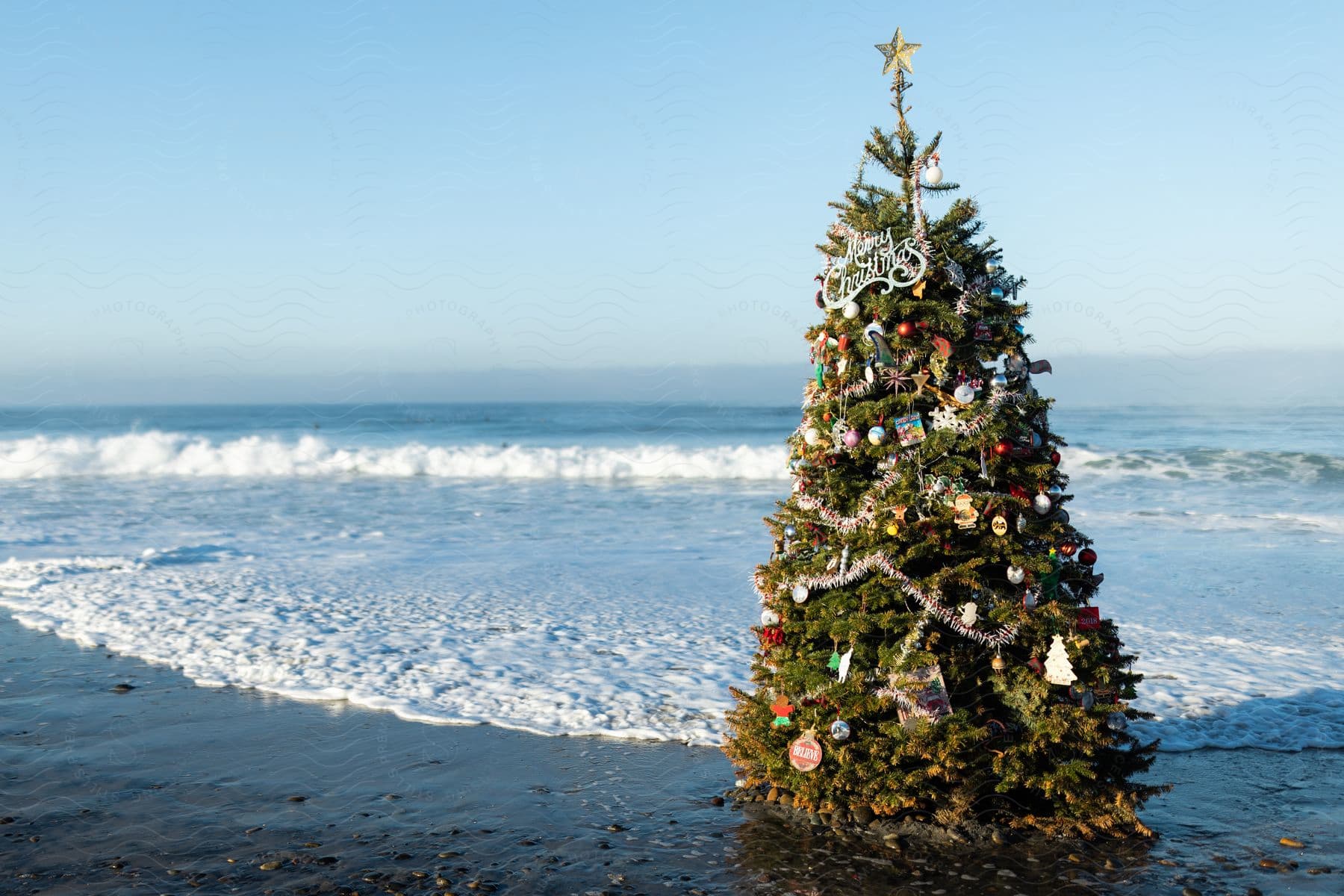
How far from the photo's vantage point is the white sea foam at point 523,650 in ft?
21.7

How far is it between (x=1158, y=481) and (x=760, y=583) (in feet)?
77.2

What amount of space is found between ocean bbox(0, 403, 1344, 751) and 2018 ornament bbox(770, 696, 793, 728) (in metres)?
1.69

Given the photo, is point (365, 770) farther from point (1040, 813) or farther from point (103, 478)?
point (103, 478)

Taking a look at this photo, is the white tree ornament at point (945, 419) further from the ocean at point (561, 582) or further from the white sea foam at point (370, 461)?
the white sea foam at point (370, 461)

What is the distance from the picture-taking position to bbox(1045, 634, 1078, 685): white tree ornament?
4254 mm

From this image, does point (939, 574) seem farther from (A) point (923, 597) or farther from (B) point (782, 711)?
(B) point (782, 711)

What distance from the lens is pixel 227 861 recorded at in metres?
4.30

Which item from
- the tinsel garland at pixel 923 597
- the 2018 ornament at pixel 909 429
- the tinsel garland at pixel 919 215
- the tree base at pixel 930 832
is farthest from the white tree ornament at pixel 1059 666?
the tinsel garland at pixel 919 215

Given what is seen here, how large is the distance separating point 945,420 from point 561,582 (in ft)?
26.0

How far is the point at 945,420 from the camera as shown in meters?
4.40

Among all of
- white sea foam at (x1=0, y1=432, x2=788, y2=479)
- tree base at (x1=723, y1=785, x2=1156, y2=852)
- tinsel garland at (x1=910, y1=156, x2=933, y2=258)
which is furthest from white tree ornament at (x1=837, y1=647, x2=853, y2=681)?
white sea foam at (x1=0, y1=432, x2=788, y2=479)

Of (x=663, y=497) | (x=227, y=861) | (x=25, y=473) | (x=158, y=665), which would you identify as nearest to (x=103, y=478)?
(x=25, y=473)

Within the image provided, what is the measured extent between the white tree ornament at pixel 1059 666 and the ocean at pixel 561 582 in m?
2.47

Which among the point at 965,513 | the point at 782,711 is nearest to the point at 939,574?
the point at 965,513
